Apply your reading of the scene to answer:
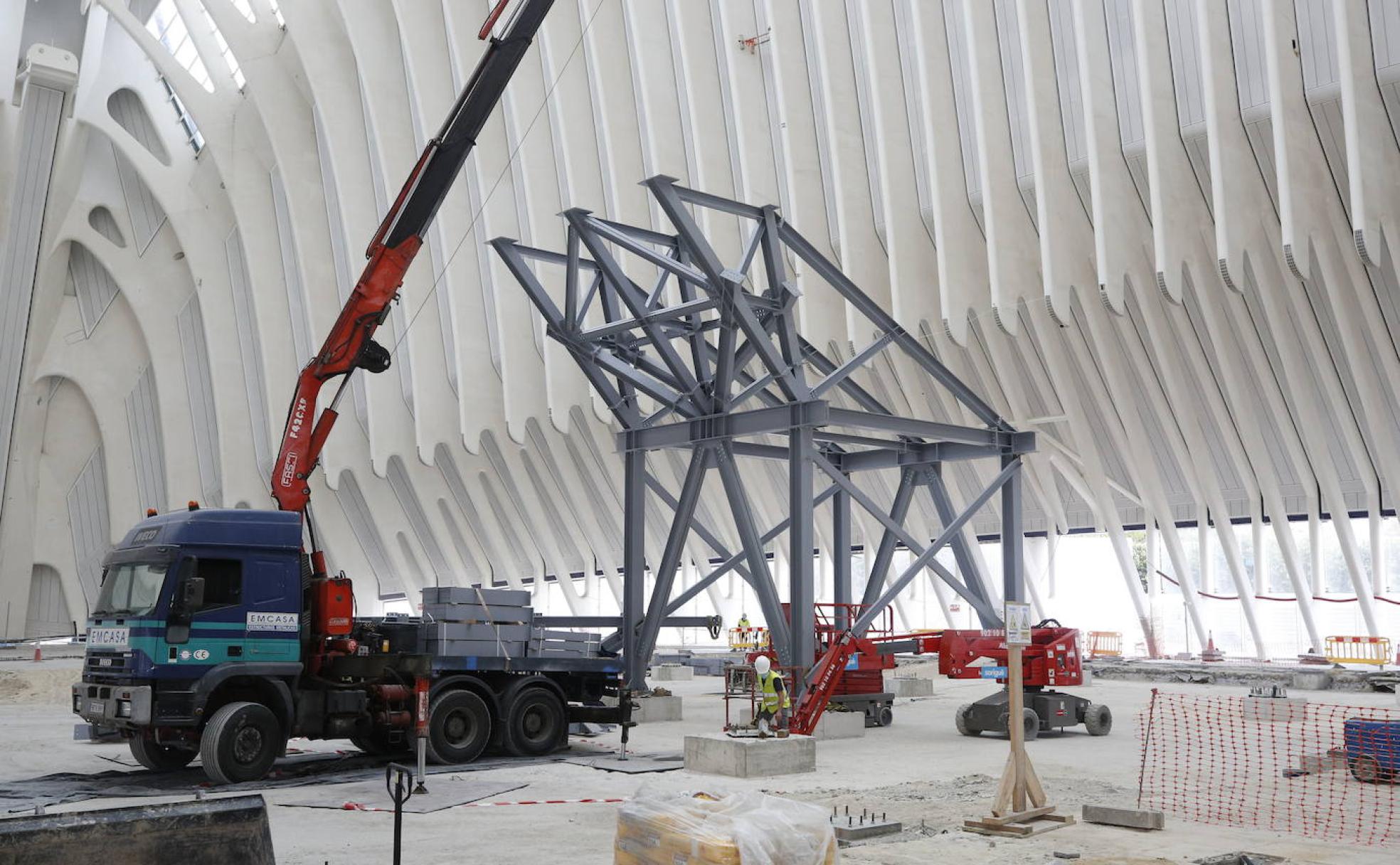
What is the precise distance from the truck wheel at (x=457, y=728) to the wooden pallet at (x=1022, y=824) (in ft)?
21.7

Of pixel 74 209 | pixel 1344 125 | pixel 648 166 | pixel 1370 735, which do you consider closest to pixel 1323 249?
pixel 1344 125

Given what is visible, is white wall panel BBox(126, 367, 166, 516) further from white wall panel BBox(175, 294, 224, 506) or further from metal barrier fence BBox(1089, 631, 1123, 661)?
metal barrier fence BBox(1089, 631, 1123, 661)

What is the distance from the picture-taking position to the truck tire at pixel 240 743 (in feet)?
40.8

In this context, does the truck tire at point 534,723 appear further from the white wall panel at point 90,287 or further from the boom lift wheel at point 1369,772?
the white wall panel at point 90,287

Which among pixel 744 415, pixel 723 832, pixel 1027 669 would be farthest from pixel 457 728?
pixel 723 832

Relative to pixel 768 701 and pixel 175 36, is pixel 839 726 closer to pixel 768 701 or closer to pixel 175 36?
pixel 768 701

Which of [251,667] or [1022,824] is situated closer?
→ [1022,824]

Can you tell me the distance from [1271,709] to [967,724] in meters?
5.36

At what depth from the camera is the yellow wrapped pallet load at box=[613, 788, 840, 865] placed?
6844 millimetres

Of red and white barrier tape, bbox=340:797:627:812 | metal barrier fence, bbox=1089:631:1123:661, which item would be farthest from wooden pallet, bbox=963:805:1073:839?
metal barrier fence, bbox=1089:631:1123:661

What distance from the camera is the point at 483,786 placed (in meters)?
12.4

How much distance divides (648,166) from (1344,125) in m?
16.9

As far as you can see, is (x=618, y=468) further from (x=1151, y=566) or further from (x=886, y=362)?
(x=1151, y=566)

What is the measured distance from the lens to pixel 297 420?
15.6 m
